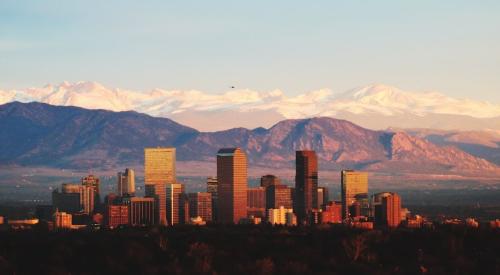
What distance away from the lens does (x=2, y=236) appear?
122688 millimetres

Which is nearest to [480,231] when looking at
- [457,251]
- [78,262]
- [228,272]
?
[457,251]

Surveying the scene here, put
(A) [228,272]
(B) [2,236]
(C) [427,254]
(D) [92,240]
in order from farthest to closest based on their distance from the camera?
(B) [2,236], (D) [92,240], (C) [427,254], (A) [228,272]

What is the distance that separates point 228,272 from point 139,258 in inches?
396

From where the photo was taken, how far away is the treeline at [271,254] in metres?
89.6

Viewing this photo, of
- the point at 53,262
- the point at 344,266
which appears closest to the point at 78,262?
the point at 53,262

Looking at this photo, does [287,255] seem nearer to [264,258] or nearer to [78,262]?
[264,258]

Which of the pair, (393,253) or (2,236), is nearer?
(393,253)

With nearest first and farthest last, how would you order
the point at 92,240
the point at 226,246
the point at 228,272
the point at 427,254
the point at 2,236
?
the point at 228,272 → the point at 427,254 → the point at 226,246 → the point at 92,240 → the point at 2,236

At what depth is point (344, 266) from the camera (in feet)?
298

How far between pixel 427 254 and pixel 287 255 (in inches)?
411

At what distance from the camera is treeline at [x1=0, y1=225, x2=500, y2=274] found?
3529 inches

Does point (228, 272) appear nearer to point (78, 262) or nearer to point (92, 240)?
point (78, 262)

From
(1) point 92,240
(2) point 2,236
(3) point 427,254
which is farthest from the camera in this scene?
(2) point 2,236

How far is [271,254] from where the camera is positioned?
319 ft
